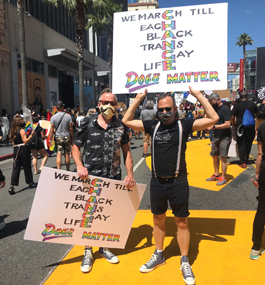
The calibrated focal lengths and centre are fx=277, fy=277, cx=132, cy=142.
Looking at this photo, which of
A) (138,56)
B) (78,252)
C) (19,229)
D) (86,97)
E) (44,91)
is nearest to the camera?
(78,252)

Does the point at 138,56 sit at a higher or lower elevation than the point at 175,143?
higher

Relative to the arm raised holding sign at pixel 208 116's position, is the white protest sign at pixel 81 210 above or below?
below

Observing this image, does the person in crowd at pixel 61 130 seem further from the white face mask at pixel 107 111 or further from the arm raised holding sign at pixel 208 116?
the arm raised holding sign at pixel 208 116

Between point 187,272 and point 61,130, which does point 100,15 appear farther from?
point 187,272

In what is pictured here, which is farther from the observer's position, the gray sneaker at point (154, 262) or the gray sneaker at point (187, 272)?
the gray sneaker at point (154, 262)

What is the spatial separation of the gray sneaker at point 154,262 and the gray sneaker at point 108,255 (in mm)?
352

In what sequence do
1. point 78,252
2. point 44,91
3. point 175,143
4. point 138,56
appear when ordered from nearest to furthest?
point 175,143 → point 78,252 → point 138,56 → point 44,91

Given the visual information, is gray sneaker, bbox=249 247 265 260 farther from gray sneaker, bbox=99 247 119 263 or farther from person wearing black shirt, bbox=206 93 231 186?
person wearing black shirt, bbox=206 93 231 186

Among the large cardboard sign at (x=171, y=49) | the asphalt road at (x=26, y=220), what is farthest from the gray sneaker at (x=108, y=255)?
the large cardboard sign at (x=171, y=49)

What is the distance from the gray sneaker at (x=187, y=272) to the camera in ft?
8.82

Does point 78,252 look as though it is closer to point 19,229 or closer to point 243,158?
point 19,229

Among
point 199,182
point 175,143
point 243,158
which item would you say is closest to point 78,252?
point 175,143

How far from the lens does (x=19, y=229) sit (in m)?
4.17

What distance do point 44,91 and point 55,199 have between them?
21223mm
